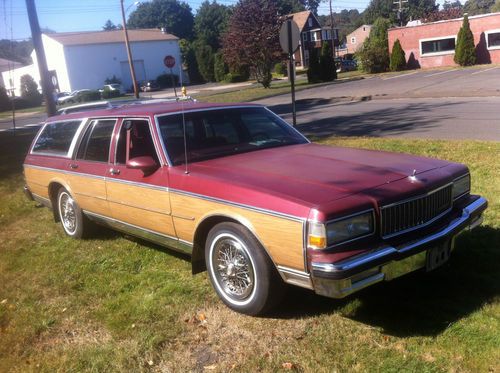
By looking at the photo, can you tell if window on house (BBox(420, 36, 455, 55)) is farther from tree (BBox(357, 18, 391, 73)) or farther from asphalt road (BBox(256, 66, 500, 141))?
asphalt road (BBox(256, 66, 500, 141))

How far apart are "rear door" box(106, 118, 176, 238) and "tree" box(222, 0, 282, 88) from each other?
3129cm

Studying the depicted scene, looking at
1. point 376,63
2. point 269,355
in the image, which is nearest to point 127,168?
point 269,355

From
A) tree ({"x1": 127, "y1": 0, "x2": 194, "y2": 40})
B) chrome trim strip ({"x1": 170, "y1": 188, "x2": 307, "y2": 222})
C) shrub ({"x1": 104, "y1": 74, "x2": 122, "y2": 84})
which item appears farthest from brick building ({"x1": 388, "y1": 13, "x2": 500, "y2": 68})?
tree ({"x1": 127, "y1": 0, "x2": 194, "y2": 40})

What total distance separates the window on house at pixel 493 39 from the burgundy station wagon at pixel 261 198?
36650 millimetres

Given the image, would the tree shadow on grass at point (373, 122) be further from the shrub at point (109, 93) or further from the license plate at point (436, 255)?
the shrub at point (109, 93)

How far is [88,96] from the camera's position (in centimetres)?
3956

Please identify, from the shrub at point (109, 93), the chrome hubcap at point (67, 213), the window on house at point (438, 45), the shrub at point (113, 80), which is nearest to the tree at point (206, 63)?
the shrub at point (113, 80)

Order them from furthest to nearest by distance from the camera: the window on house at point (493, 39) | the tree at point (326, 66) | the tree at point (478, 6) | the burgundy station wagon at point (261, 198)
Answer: the tree at point (478, 6)
the tree at point (326, 66)
the window on house at point (493, 39)
the burgundy station wagon at point (261, 198)

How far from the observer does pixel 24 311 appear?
4.47 metres

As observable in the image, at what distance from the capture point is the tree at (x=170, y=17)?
9975cm

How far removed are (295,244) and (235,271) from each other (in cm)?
72

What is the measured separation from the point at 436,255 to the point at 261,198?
132cm

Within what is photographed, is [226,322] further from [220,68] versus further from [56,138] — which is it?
[220,68]

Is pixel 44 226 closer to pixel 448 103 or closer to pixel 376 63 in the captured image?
pixel 448 103
